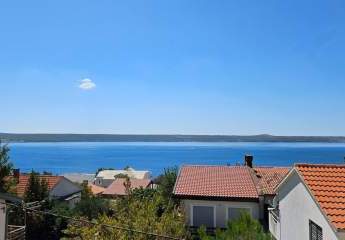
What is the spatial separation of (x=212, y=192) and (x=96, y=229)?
33.9ft

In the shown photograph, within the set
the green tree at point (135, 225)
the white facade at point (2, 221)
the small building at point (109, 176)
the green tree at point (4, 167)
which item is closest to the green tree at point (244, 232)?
the green tree at point (135, 225)

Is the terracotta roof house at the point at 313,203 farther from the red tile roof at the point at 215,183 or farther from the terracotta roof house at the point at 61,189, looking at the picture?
Result: the terracotta roof house at the point at 61,189

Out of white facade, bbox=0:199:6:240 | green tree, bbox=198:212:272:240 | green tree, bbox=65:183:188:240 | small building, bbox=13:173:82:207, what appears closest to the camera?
green tree, bbox=198:212:272:240

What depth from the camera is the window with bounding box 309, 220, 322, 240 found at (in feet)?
35.0

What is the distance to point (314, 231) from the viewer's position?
1116 centimetres

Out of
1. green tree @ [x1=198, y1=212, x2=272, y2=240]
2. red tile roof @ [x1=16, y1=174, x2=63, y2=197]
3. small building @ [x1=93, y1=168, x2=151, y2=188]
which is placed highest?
green tree @ [x1=198, y1=212, x2=272, y2=240]

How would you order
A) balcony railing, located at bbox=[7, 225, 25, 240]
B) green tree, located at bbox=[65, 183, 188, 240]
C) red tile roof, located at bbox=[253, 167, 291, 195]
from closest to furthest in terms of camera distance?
green tree, located at bbox=[65, 183, 188, 240] → balcony railing, located at bbox=[7, 225, 25, 240] → red tile roof, located at bbox=[253, 167, 291, 195]

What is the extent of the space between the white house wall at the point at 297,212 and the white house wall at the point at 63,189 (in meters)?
29.8

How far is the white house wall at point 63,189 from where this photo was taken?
134 feet

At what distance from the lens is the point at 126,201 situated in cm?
2000

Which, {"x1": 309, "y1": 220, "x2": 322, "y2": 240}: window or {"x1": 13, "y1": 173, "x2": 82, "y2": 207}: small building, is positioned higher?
{"x1": 309, "y1": 220, "x2": 322, "y2": 240}: window

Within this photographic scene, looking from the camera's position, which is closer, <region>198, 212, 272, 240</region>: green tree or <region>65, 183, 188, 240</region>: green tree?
<region>198, 212, 272, 240</region>: green tree

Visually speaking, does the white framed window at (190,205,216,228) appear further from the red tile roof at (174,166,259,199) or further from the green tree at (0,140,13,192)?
the green tree at (0,140,13,192)

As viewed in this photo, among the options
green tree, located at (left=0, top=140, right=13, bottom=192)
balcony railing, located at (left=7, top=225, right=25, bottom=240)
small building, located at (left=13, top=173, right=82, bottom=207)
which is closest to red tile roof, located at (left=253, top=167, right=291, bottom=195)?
balcony railing, located at (left=7, top=225, right=25, bottom=240)
